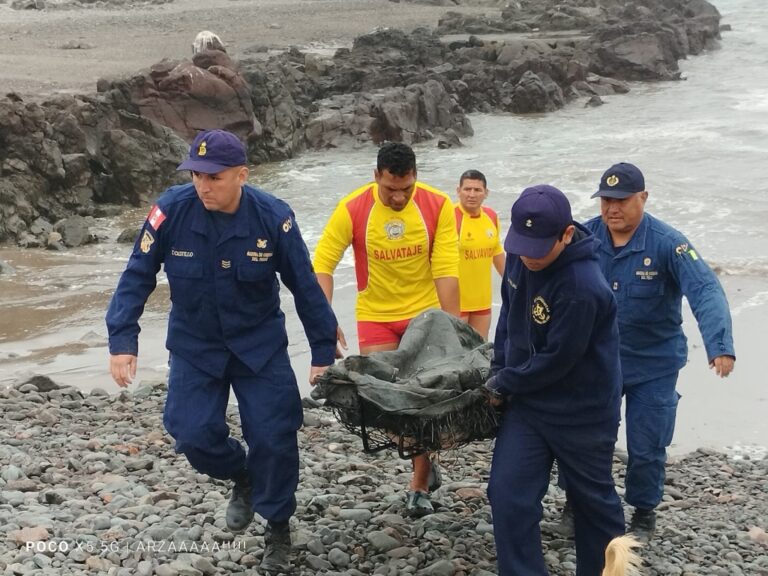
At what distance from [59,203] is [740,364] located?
37.8 feet

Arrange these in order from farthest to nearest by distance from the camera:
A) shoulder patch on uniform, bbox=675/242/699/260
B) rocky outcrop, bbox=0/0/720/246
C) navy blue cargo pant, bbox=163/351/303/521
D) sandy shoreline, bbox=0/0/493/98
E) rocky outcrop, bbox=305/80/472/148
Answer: sandy shoreline, bbox=0/0/493/98, rocky outcrop, bbox=305/80/472/148, rocky outcrop, bbox=0/0/720/246, shoulder patch on uniform, bbox=675/242/699/260, navy blue cargo pant, bbox=163/351/303/521

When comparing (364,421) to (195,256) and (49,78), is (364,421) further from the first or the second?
(49,78)

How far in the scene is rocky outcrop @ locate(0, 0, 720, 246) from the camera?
57.6ft

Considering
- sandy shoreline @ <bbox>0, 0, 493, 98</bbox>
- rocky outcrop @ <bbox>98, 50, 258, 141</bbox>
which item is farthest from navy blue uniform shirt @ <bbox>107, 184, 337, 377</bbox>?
sandy shoreline @ <bbox>0, 0, 493, 98</bbox>

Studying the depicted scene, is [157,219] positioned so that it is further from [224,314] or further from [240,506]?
[240,506]

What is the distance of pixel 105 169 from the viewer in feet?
62.5

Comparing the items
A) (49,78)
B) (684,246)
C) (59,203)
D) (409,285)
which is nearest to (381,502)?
(409,285)

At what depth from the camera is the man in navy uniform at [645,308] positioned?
549 cm

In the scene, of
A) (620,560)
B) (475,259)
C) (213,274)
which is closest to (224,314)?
(213,274)

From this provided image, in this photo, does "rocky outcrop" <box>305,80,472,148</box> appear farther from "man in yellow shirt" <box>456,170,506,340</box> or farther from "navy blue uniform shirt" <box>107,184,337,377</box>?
"navy blue uniform shirt" <box>107,184,337,377</box>

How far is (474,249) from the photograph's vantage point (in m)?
8.24

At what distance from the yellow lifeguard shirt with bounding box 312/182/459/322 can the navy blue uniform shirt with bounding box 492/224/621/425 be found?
1619mm

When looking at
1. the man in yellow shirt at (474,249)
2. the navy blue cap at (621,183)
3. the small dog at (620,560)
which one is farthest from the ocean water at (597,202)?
the small dog at (620,560)

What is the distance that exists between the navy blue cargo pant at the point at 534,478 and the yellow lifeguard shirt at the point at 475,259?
3.62m
